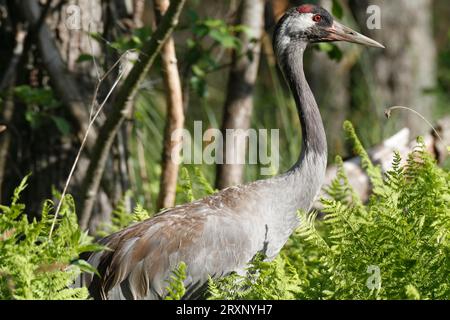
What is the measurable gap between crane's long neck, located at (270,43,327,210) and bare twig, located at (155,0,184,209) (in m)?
0.77

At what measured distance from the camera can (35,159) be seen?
6.07m

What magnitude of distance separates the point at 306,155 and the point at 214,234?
0.75m

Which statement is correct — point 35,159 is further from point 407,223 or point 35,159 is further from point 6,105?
point 407,223

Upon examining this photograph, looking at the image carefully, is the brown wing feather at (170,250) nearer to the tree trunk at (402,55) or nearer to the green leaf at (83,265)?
the green leaf at (83,265)

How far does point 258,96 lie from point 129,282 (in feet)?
20.3

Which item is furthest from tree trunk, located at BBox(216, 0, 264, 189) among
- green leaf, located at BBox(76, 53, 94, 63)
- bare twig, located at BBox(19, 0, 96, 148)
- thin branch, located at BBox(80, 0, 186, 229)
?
thin branch, located at BBox(80, 0, 186, 229)

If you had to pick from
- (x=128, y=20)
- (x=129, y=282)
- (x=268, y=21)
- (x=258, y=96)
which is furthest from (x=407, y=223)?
(x=258, y=96)

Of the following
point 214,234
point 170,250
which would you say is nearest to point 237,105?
point 214,234

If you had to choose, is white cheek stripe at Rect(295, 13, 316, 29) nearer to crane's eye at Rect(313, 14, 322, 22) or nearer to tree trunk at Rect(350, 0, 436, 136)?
crane's eye at Rect(313, 14, 322, 22)

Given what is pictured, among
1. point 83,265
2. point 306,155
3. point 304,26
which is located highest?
point 304,26

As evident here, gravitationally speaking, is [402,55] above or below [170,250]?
above

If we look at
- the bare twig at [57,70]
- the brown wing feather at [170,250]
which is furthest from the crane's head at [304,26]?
the bare twig at [57,70]

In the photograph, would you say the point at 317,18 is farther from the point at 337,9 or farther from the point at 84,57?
the point at 84,57

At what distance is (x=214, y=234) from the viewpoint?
4.61m
